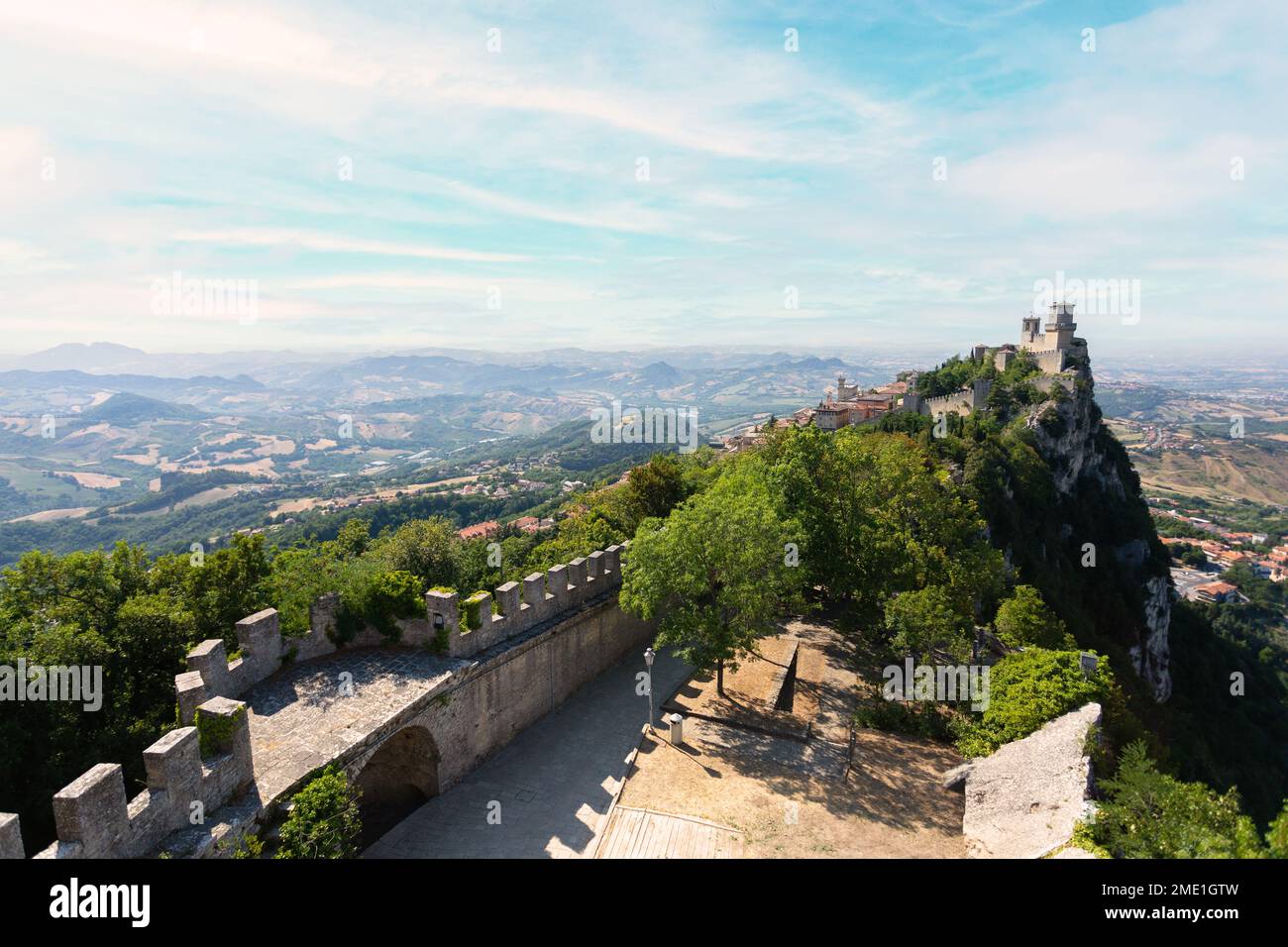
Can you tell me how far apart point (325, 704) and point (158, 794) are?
3.90m

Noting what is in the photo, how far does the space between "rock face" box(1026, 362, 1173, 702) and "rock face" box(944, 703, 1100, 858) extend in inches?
1321

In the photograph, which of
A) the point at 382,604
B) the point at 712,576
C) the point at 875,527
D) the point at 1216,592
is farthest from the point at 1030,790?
the point at 1216,592

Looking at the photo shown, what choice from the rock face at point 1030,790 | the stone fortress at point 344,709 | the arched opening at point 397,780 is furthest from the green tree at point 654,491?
the rock face at point 1030,790

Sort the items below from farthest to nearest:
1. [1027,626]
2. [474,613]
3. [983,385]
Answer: [983,385]
[1027,626]
[474,613]

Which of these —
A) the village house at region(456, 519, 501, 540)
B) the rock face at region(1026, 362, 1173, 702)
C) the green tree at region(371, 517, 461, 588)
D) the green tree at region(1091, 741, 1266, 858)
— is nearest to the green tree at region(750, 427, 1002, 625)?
the green tree at region(1091, 741, 1266, 858)

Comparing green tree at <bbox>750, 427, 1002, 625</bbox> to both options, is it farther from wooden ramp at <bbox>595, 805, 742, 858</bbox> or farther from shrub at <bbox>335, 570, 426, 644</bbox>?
shrub at <bbox>335, 570, 426, 644</bbox>

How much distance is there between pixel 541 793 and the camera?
13648 mm

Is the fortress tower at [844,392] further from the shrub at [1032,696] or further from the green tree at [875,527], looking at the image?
the shrub at [1032,696]

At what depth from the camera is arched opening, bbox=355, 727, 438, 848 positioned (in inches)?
517

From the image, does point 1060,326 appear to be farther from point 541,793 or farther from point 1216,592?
point 541,793
